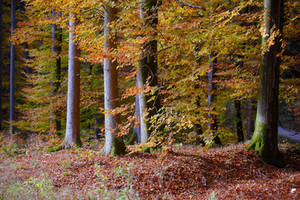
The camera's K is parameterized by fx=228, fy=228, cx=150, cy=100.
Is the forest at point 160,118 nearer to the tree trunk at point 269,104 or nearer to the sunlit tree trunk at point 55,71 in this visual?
the tree trunk at point 269,104

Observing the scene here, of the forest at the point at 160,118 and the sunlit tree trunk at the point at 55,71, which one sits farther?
the sunlit tree trunk at the point at 55,71

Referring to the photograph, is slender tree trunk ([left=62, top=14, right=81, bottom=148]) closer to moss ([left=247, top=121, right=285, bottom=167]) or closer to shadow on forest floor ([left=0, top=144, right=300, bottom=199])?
shadow on forest floor ([left=0, top=144, right=300, bottom=199])

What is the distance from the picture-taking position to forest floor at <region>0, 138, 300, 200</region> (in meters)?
5.57

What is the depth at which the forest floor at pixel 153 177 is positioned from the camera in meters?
5.57

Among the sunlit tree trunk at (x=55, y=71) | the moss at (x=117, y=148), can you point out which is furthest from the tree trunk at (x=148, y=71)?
the sunlit tree trunk at (x=55, y=71)

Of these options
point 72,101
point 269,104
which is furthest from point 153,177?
point 72,101

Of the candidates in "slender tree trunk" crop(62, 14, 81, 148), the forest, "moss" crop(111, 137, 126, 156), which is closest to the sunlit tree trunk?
the forest

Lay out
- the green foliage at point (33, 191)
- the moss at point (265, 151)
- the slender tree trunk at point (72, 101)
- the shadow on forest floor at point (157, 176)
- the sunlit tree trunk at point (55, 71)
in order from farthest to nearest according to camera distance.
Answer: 1. the sunlit tree trunk at point (55, 71)
2. the slender tree trunk at point (72, 101)
3. the moss at point (265, 151)
4. the shadow on forest floor at point (157, 176)
5. the green foliage at point (33, 191)

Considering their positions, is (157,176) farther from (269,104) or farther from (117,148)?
(269,104)

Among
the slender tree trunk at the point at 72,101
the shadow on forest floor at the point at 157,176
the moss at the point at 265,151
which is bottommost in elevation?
the shadow on forest floor at the point at 157,176

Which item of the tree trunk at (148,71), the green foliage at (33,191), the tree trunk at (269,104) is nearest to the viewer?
the green foliage at (33,191)

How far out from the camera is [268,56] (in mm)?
8211

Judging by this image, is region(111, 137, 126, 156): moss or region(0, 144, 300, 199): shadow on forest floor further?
region(111, 137, 126, 156): moss

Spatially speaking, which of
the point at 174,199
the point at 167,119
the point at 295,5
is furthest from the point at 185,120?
the point at 295,5
